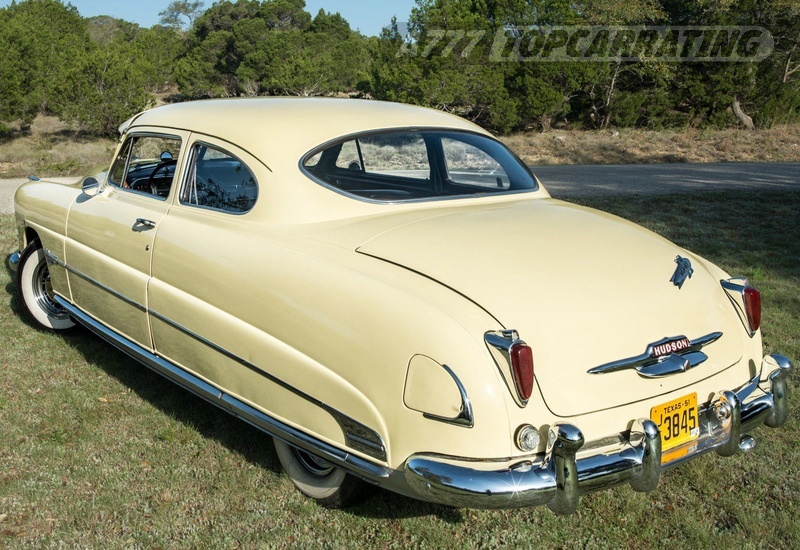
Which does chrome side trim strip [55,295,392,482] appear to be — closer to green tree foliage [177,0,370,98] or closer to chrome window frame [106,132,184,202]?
chrome window frame [106,132,184,202]

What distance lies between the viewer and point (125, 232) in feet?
12.7

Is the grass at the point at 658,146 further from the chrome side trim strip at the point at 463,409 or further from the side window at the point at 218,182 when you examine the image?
the chrome side trim strip at the point at 463,409

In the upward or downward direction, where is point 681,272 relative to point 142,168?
downward

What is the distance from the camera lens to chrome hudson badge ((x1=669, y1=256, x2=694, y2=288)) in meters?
2.92

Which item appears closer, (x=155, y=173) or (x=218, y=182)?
(x=218, y=182)

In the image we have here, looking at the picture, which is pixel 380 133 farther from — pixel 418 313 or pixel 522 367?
pixel 522 367

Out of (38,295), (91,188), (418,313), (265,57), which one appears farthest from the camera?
(265,57)

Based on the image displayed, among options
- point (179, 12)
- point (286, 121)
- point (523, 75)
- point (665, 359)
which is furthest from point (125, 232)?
point (179, 12)

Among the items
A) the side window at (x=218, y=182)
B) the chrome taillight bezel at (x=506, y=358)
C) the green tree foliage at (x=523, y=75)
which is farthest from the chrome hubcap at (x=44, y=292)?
the green tree foliage at (x=523, y=75)

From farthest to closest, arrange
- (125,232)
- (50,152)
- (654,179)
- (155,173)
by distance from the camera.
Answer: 1. (50,152)
2. (654,179)
3. (155,173)
4. (125,232)

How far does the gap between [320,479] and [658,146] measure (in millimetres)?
21044

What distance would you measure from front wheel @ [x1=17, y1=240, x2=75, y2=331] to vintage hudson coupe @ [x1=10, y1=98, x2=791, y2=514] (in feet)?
4.32

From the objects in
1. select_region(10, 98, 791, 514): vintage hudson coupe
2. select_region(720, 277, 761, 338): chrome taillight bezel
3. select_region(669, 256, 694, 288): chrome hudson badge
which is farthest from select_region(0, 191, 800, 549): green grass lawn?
select_region(669, 256, 694, 288): chrome hudson badge

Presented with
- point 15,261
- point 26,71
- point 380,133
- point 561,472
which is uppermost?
point 380,133
